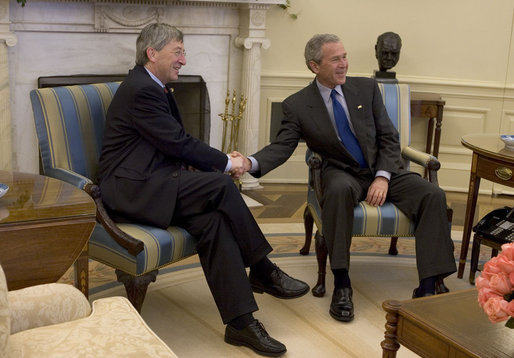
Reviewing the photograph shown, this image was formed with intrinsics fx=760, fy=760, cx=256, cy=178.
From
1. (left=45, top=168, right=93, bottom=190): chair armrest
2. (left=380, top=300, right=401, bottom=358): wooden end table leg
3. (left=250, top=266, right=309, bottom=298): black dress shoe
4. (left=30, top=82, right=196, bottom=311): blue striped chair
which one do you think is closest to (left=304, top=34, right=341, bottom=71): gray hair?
(left=30, top=82, right=196, bottom=311): blue striped chair

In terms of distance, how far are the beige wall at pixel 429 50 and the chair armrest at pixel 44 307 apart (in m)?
3.77

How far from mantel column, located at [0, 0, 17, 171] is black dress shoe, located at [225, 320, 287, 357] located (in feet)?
7.17

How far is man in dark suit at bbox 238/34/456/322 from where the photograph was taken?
349cm

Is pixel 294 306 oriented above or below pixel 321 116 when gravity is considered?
below

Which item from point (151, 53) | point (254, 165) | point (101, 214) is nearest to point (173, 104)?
point (151, 53)

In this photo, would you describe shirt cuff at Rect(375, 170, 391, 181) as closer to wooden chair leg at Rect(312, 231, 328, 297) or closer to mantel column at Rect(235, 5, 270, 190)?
wooden chair leg at Rect(312, 231, 328, 297)

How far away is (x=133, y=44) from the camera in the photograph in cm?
506

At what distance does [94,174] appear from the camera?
346 centimetres

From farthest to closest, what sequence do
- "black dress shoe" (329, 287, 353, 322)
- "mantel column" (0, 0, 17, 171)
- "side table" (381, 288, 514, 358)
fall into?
"mantel column" (0, 0, 17, 171)
"black dress shoe" (329, 287, 353, 322)
"side table" (381, 288, 514, 358)

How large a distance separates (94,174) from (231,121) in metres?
2.14

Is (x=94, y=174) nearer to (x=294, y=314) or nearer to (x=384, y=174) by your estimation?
(x=294, y=314)

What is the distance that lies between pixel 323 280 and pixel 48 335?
79.2 inches

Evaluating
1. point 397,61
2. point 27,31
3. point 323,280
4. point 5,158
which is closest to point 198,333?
Result: point 323,280

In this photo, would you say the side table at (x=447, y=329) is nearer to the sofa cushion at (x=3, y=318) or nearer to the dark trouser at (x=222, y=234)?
the dark trouser at (x=222, y=234)
